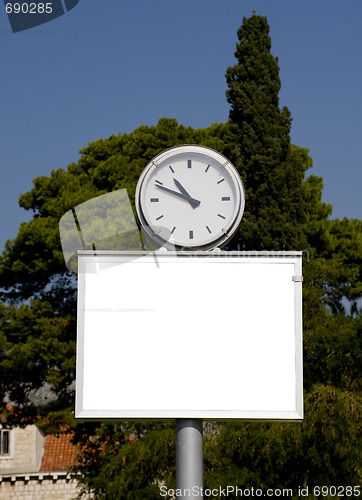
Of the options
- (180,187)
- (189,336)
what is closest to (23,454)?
(189,336)

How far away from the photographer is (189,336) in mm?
4867

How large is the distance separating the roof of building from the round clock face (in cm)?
2183

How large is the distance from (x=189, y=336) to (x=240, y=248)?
10.3m

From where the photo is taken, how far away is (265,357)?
4.84 metres

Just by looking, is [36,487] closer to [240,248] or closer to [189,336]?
[240,248]

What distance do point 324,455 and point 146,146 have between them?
31.2ft

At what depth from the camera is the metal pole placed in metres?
4.80

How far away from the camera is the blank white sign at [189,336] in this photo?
4762mm

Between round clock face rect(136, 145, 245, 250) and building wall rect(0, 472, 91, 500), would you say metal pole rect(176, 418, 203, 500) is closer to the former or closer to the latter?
round clock face rect(136, 145, 245, 250)

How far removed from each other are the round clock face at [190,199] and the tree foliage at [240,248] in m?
5.34

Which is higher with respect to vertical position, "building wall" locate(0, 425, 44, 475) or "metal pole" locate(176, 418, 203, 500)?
"building wall" locate(0, 425, 44, 475)
